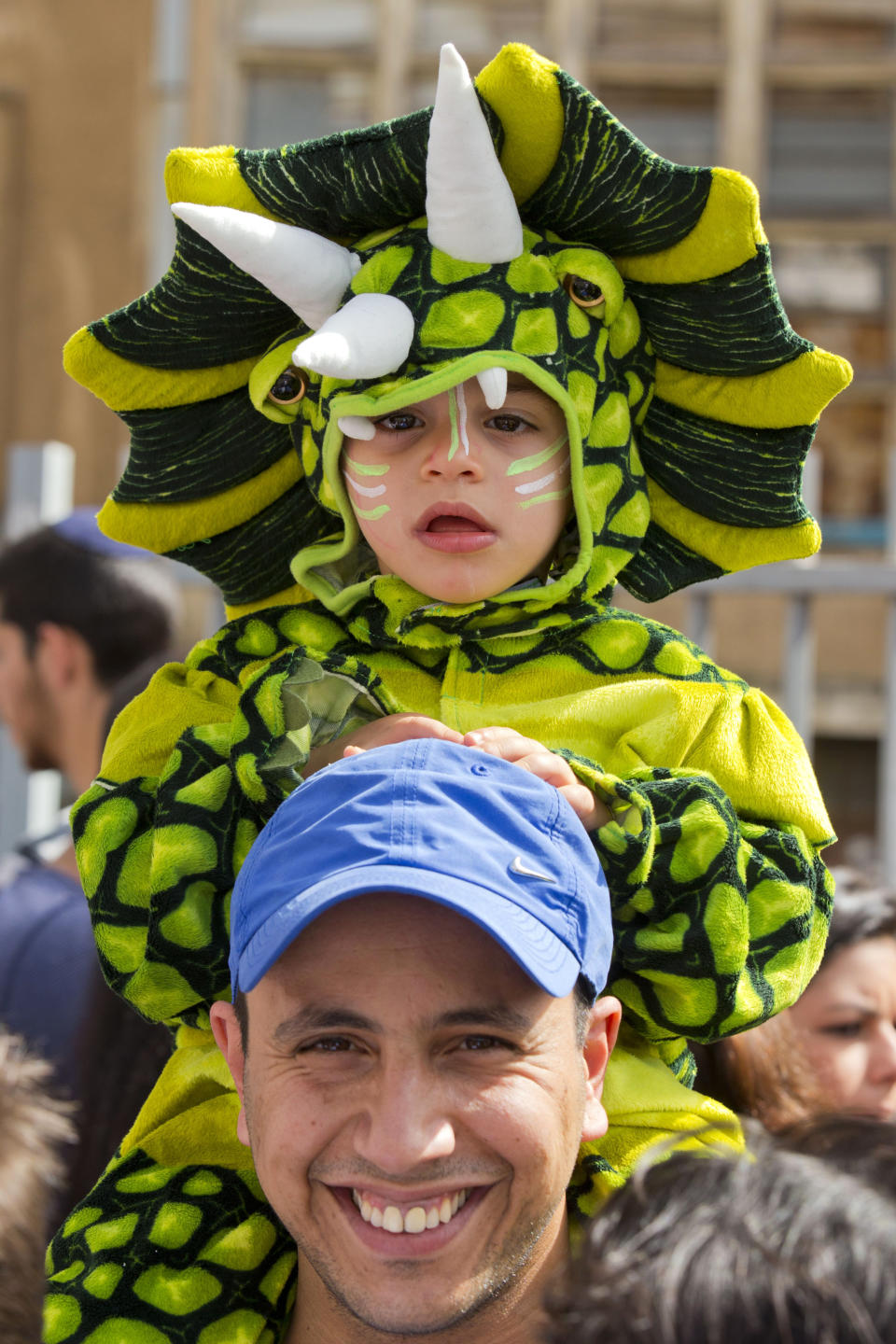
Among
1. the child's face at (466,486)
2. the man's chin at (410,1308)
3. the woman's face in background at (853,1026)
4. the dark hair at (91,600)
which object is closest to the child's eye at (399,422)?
the child's face at (466,486)

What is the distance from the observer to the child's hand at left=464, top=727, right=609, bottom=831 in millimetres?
1585

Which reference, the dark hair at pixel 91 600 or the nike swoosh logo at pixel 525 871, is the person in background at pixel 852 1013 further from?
the dark hair at pixel 91 600

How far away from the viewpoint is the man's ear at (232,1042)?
1.57 metres

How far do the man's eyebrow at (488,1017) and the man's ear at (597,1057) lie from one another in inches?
5.3

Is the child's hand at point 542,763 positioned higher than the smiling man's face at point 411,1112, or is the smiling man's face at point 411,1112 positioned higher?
the child's hand at point 542,763

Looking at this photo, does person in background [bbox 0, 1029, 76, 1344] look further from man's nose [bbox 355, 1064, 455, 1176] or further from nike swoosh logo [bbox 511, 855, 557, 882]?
nike swoosh logo [bbox 511, 855, 557, 882]

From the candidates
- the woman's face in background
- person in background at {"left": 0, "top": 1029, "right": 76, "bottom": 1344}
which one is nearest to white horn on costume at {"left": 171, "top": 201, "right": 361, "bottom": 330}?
person in background at {"left": 0, "top": 1029, "right": 76, "bottom": 1344}

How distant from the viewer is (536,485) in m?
1.79

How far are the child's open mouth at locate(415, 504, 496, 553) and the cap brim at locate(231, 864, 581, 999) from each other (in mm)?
466

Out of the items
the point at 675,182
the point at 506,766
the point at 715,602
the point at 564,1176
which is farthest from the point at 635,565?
the point at 715,602

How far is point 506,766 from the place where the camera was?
1.50 metres

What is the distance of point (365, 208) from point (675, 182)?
1.08ft

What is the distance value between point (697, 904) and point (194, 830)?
50 centimetres

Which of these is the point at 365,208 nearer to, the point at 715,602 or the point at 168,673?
the point at 168,673
